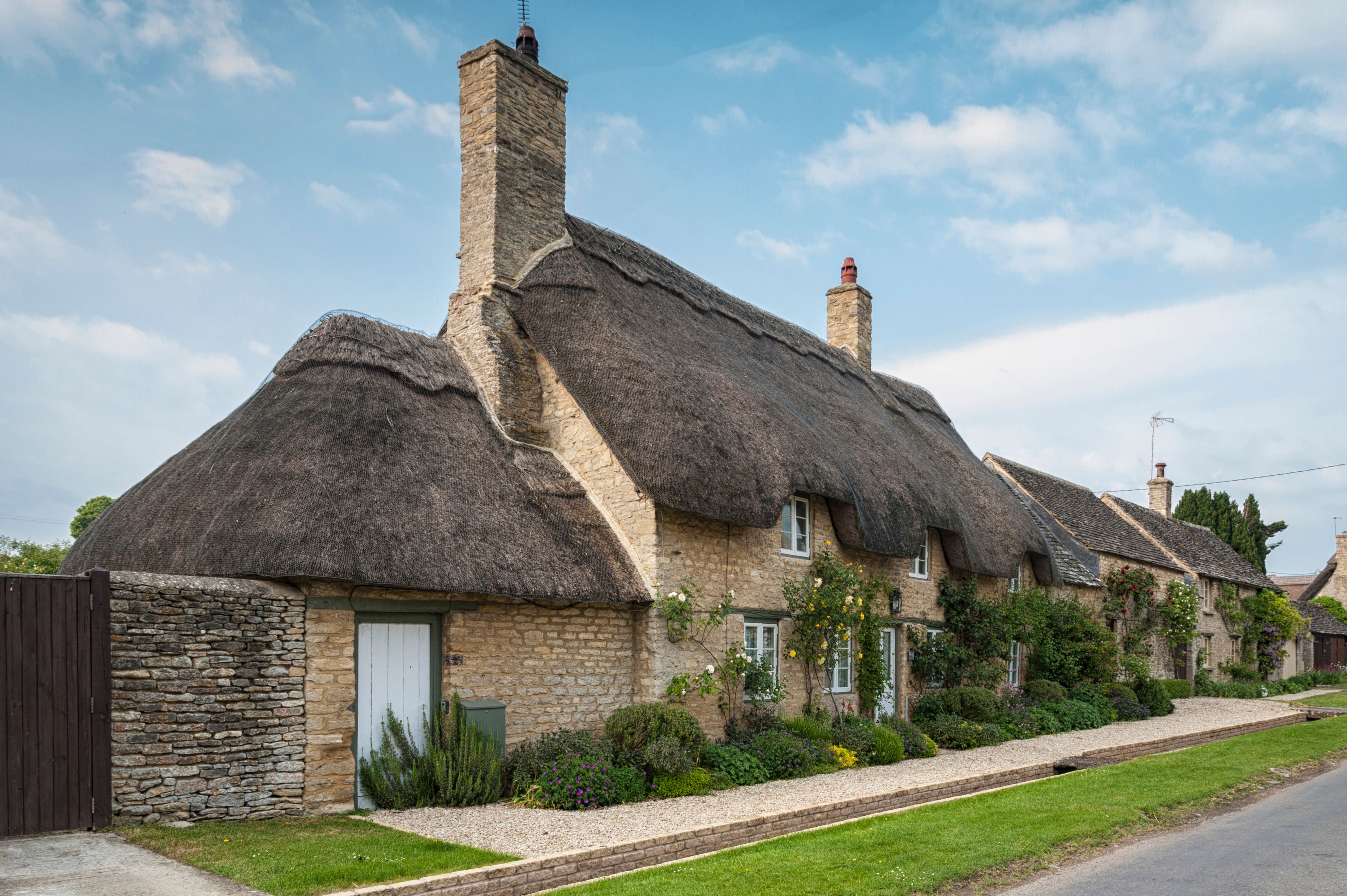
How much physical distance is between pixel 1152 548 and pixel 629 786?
23354mm

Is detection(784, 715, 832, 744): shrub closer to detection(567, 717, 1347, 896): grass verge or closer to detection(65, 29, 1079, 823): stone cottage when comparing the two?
detection(65, 29, 1079, 823): stone cottage

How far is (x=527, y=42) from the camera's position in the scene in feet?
50.5

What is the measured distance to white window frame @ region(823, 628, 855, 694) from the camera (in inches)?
597

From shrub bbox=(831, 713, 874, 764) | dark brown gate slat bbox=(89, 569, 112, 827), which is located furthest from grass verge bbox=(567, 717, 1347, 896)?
dark brown gate slat bbox=(89, 569, 112, 827)

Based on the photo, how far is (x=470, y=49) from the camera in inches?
575

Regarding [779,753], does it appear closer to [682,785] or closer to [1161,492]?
[682,785]

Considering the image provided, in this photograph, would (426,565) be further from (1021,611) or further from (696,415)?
(1021,611)

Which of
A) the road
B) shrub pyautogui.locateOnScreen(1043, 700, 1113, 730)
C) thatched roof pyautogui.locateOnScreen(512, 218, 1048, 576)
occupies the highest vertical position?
thatched roof pyautogui.locateOnScreen(512, 218, 1048, 576)

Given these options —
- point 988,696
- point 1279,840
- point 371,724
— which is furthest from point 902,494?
point 371,724

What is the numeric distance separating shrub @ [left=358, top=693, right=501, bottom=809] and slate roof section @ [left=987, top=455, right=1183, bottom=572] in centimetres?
1973

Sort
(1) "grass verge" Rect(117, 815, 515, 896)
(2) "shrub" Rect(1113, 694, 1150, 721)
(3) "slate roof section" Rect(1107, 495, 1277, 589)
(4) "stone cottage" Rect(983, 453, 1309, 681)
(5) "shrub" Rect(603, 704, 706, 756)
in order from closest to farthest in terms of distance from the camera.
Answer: (1) "grass verge" Rect(117, 815, 515, 896) → (5) "shrub" Rect(603, 704, 706, 756) → (2) "shrub" Rect(1113, 694, 1150, 721) → (4) "stone cottage" Rect(983, 453, 1309, 681) → (3) "slate roof section" Rect(1107, 495, 1277, 589)

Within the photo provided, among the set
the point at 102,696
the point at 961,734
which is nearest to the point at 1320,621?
the point at 961,734

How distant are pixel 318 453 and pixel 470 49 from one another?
24.3 feet

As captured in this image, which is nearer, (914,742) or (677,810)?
(677,810)
